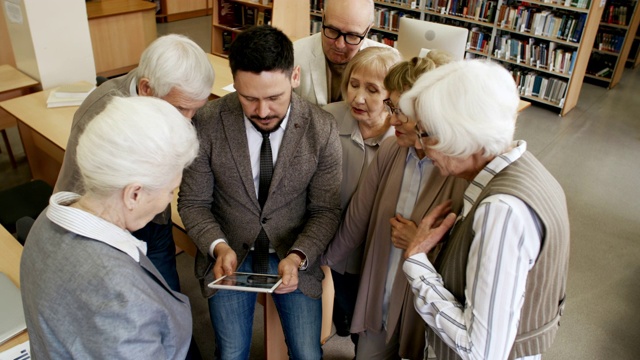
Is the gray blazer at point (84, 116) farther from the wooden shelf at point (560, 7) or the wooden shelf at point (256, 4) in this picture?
the wooden shelf at point (560, 7)

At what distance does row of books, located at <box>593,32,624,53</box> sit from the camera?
6.69 m

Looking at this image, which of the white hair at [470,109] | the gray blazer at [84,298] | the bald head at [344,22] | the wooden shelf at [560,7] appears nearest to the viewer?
the gray blazer at [84,298]

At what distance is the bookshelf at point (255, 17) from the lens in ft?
18.8

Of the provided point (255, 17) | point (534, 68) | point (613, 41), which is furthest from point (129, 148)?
point (613, 41)

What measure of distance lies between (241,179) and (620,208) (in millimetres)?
3815

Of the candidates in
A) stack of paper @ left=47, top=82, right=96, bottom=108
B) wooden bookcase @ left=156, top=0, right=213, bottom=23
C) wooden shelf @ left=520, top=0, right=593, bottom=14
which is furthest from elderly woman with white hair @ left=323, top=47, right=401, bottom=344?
wooden bookcase @ left=156, top=0, right=213, bottom=23

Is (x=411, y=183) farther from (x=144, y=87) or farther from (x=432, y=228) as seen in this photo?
(x=144, y=87)

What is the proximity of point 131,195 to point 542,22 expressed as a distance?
6.05 meters

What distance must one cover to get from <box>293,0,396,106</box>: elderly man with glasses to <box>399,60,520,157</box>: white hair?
1.16 meters

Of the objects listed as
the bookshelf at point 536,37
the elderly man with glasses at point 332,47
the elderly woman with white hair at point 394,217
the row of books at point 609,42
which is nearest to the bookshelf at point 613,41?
the row of books at point 609,42

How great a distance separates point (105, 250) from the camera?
1.09m

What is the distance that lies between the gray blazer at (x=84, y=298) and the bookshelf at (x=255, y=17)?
182 inches

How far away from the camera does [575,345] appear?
2.81 metres

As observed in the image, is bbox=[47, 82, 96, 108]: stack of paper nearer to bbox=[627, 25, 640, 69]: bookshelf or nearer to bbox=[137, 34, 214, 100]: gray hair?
bbox=[137, 34, 214, 100]: gray hair
